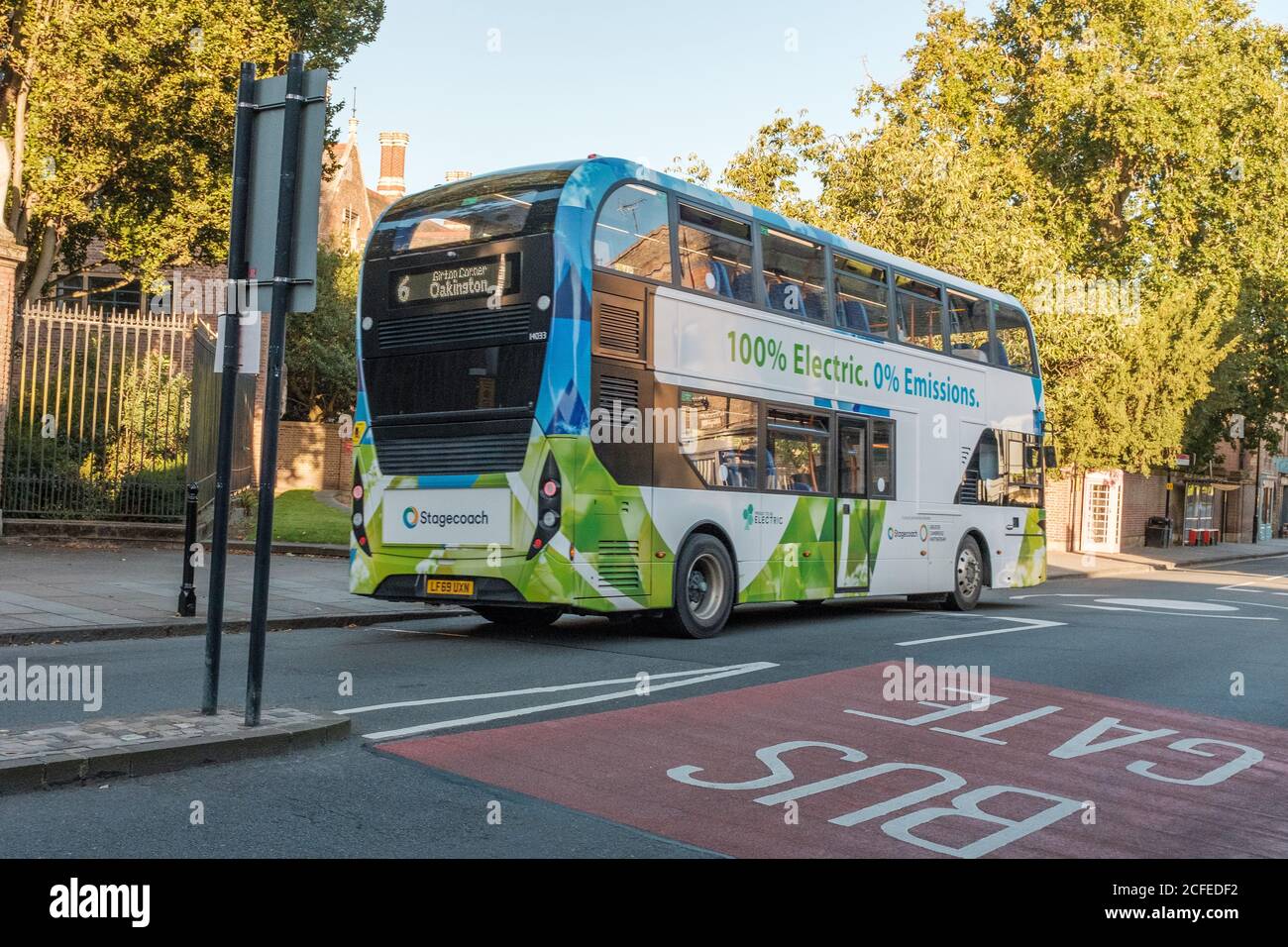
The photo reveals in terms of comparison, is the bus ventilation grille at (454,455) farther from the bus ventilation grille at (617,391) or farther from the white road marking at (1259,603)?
the white road marking at (1259,603)

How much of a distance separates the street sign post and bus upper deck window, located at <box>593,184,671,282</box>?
15.0 ft

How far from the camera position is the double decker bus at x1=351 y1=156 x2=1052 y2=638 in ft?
Result: 35.0

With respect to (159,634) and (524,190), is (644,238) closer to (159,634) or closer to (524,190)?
(524,190)

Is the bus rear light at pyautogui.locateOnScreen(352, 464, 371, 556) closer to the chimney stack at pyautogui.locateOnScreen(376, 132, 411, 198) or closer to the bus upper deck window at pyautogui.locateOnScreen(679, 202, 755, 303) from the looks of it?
the bus upper deck window at pyautogui.locateOnScreen(679, 202, 755, 303)

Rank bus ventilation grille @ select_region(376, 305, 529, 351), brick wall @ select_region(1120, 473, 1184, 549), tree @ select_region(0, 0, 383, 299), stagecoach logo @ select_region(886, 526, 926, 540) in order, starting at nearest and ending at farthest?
bus ventilation grille @ select_region(376, 305, 529, 351) < stagecoach logo @ select_region(886, 526, 926, 540) < tree @ select_region(0, 0, 383, 299) < brick wall @ select_region(1120, 473, 1184, 549)

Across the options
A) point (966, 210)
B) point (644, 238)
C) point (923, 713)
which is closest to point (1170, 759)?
point (923, 713)

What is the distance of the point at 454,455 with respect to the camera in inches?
435

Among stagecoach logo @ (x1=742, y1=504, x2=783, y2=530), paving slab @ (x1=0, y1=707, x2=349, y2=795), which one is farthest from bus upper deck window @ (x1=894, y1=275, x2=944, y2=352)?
paving slab @ (x1=0, y1=707, x2=349, y2=795)

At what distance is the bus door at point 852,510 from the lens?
46.9ft

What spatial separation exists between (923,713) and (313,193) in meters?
5.04

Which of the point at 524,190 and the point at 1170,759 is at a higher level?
the point at 524,190
